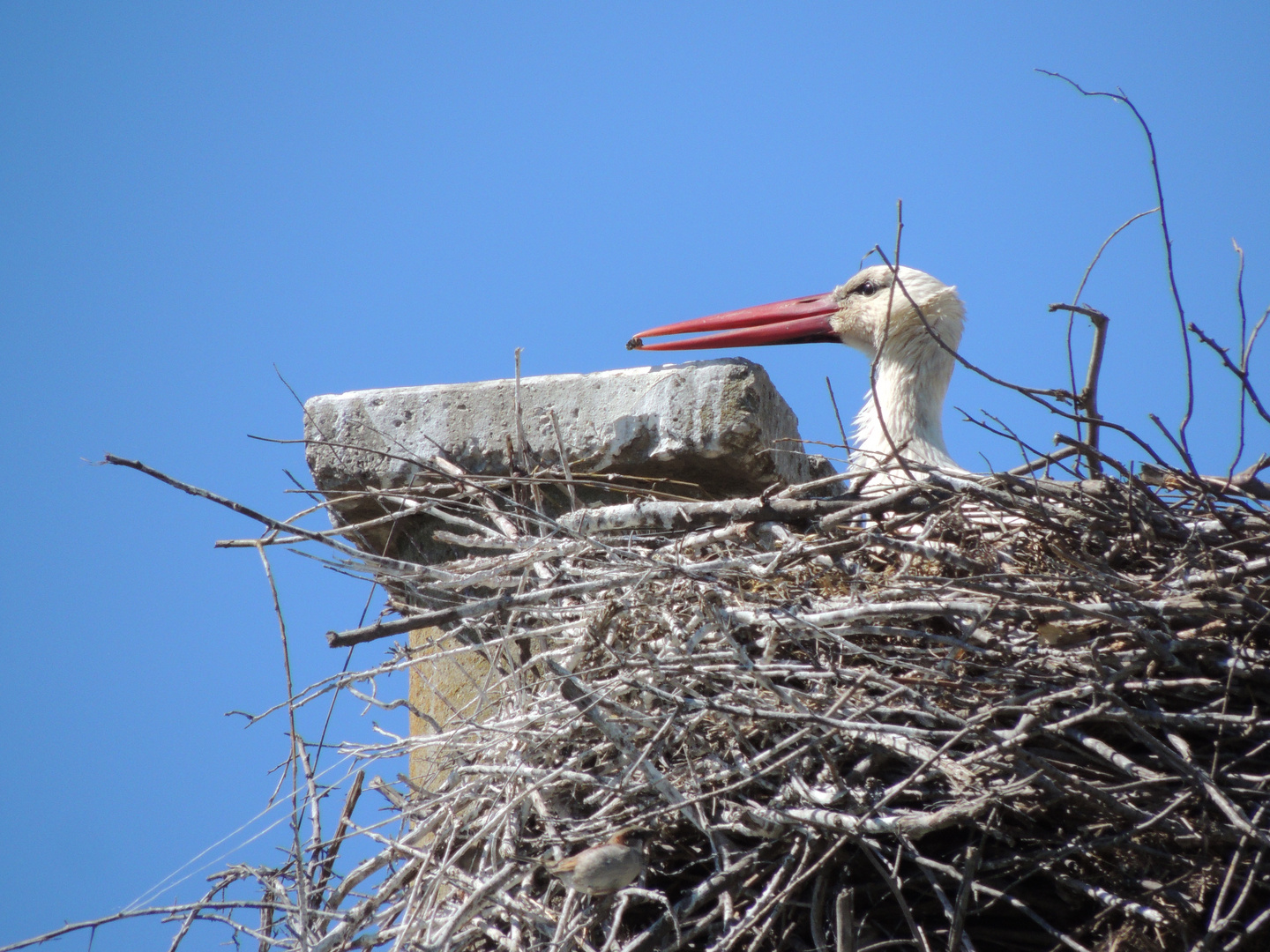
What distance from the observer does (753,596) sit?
2.05 metres

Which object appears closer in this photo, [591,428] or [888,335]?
[591,428]

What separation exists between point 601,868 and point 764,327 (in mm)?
2005

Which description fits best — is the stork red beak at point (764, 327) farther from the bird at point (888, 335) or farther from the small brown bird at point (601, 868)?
the small brown bird at point (601, 868)

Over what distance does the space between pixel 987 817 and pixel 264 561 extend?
1271mm

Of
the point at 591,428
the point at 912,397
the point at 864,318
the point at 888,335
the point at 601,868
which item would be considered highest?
the point at 864,318

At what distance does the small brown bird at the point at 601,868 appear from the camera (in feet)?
5.90

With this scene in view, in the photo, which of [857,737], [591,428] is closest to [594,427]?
[591,428]

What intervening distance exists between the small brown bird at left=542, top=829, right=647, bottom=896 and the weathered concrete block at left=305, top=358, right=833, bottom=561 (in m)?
0.95

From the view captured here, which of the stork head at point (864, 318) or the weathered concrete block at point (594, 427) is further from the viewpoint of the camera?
the stork head at point (864, 318)

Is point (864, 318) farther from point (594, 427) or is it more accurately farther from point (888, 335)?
point (594, 427)

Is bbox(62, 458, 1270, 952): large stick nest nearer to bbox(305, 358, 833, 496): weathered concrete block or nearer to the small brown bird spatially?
the small brown bird

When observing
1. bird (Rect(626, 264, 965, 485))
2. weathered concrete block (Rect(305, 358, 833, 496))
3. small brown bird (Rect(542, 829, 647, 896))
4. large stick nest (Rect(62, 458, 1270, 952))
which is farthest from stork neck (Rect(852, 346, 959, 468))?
small brown bird (Rect(542, 829, 647, 896))

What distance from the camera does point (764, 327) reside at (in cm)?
344

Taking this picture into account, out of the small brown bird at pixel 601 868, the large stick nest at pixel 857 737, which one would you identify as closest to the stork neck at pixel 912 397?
the large stick nest at pixel 857 737
